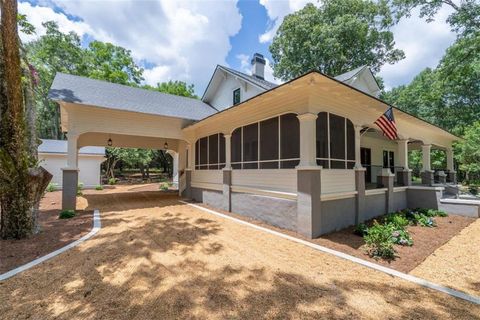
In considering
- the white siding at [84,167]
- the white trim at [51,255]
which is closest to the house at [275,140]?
the white trim at [51,255]

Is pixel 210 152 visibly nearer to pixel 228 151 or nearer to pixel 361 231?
pixel 228 151

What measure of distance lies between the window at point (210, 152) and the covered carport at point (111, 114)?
2.71 feet

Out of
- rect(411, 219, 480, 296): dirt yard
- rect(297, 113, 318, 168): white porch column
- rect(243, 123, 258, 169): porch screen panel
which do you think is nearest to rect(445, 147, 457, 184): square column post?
rect(411, 219, 480, 296): dirt yard

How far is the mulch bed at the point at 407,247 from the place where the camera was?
4526mm

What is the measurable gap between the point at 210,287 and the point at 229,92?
10.8m

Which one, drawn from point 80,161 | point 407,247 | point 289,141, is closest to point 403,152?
point 407,247

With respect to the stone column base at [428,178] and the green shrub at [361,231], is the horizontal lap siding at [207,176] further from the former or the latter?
the stone column base at [428,178]

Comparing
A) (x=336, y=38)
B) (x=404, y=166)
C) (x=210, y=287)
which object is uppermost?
(x=336, y=38)

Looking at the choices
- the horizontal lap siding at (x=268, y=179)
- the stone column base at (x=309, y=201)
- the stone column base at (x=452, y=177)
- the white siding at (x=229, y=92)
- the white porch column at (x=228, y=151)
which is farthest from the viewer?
the stone column base at (x=452, y=177)

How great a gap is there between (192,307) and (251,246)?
2.46 m

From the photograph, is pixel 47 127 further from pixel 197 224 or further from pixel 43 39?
pixel 197 224

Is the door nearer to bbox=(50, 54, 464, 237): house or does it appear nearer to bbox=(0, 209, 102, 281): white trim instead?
bbox=(50, 54, 464, 237): house

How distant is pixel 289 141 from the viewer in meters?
6.81

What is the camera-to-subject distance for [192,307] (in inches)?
111
